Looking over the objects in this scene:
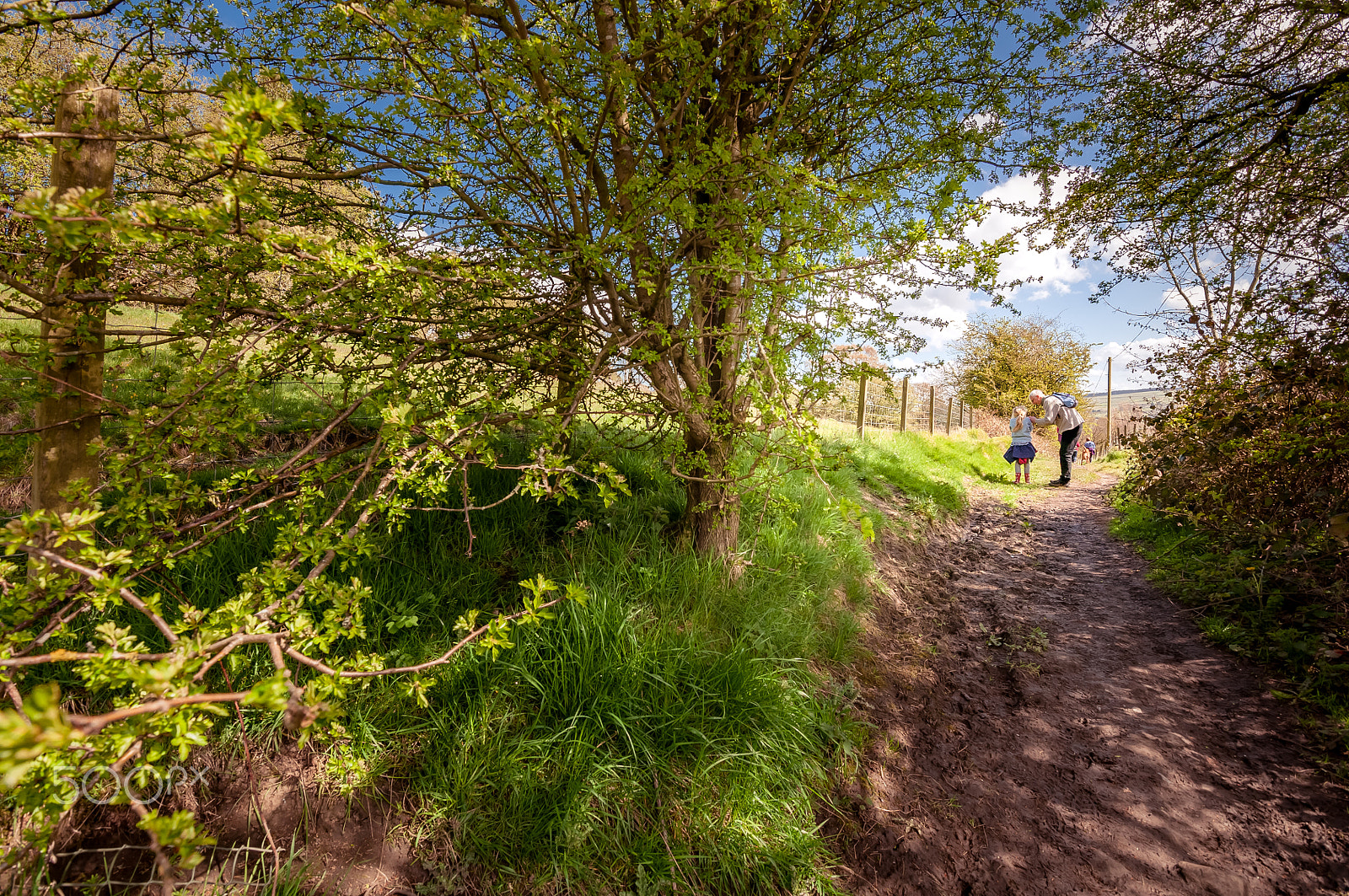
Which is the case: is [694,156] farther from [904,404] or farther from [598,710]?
[904,404]

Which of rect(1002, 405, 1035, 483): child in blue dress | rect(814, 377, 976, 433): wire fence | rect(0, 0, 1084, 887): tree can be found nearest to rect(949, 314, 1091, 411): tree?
rect(814, 377, 976, 433): wire fence

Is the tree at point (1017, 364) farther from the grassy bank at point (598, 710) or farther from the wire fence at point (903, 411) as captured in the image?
the grassy bank at point (598, 710)

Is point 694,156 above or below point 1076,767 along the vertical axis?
above

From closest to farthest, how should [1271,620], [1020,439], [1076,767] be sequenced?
[1076,767], [1271,620], [1020,439]

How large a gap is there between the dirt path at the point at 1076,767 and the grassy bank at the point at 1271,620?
0.45 feet

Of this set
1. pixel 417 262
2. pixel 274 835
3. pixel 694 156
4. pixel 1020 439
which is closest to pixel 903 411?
pixel 1020 439

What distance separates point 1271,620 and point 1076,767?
2394 mm

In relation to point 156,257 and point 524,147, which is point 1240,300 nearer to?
point 524,147

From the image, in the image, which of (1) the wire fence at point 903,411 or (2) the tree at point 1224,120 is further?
(1) the wire fence at point 903,411

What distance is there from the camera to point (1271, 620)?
12.3 feet

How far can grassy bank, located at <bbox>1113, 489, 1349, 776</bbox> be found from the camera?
300 centimetres

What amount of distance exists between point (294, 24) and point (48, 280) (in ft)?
5.11

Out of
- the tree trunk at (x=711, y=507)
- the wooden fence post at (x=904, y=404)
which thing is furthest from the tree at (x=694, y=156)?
the wooden fence post at (x=904, y=404)

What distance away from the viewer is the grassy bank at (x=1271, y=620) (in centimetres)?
300
